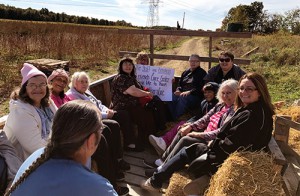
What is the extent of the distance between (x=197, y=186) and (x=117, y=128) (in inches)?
53.0

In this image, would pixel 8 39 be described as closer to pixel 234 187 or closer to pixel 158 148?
pixel 158 148

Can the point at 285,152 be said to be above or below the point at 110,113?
below

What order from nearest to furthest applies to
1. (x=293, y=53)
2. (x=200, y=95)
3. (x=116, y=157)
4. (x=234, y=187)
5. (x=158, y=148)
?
1. (x=234, y=187)
2. (x=116, y=157)
3. (x=158, y=148)
4. (x=200, y=95)
5. (x=293, y=53)

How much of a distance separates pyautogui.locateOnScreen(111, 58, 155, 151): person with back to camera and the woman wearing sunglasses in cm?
123

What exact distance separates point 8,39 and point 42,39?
175cm

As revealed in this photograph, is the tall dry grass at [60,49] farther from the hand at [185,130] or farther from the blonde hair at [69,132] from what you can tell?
the blonde hair at [69,132]

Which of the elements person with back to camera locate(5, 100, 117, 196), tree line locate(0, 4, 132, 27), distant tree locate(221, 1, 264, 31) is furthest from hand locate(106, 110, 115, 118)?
tree line locate(0, 4, 132, 27)

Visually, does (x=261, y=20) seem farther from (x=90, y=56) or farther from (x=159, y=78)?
(x=159, y=78)

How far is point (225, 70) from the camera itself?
4.76 meters

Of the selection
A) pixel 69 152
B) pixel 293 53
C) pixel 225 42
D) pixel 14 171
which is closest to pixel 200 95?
pixel 14 171

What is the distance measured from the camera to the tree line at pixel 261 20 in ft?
89.8

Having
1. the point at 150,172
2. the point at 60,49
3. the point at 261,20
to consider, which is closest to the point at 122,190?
the point at 150,172

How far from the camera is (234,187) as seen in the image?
2.58 m

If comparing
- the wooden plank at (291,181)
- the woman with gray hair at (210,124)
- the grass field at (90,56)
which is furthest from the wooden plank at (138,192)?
the grass field at (90,56)
